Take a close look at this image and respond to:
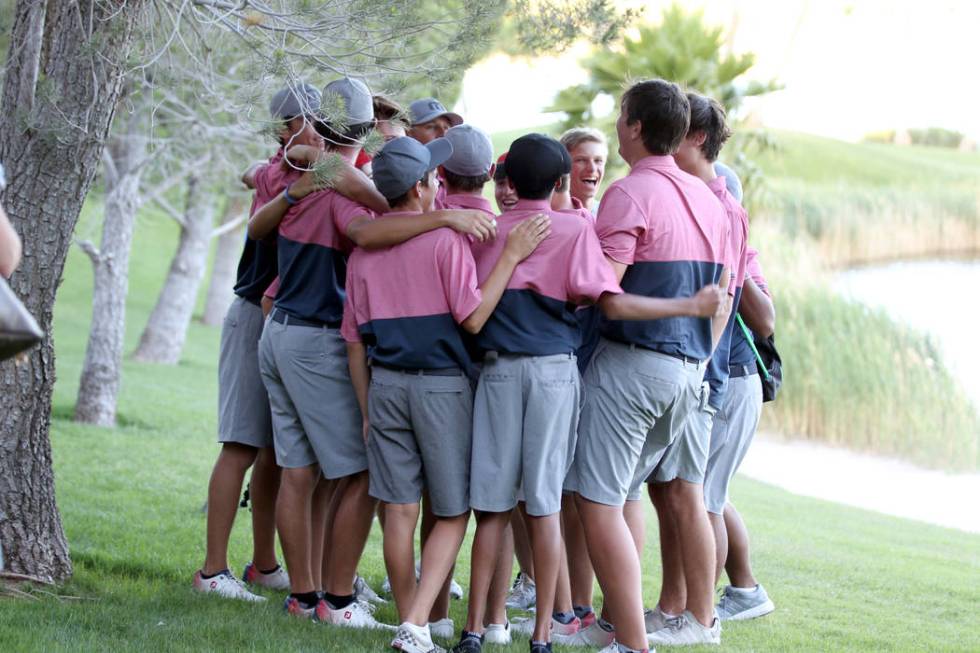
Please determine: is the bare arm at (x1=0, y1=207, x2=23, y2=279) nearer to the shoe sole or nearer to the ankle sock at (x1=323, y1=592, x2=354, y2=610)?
the ankle sock at (x1=323, y1=592, x2=354, y2=610)

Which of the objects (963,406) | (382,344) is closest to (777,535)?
(382,344)

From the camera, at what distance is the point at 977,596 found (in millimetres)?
5980

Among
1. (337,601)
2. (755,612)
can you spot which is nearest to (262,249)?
(337,601)

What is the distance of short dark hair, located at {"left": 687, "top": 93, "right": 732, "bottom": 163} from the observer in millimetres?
4527

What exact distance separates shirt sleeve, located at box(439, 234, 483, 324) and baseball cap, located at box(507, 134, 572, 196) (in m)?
0.29

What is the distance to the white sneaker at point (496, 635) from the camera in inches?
168

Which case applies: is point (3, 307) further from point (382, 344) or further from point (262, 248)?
point (262, 248)

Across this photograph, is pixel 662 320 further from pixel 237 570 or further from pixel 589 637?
pixel 237 570

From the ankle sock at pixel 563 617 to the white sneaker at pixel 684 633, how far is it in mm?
299

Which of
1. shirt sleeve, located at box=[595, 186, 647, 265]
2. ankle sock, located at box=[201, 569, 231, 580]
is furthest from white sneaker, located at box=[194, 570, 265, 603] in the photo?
shirt sleeve, located at box=[595, 186, 647, 265]

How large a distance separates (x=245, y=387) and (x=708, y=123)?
6.86 feet

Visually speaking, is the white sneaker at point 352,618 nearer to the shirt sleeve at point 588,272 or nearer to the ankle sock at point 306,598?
the ankle sock at point 306,598

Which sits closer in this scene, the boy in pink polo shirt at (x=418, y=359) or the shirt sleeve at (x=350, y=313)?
the boy in pink polo shirt at (x=418, y=359)

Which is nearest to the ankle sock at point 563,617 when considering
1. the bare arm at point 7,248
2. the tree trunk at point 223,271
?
the bare arm at point 7,248
